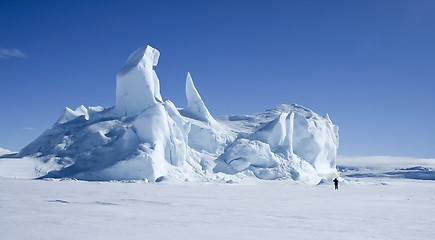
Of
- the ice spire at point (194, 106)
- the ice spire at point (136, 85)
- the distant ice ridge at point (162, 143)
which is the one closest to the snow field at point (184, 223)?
the distant ice ridge at point (162, 143)

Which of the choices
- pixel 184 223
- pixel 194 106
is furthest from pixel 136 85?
pixel 184 223

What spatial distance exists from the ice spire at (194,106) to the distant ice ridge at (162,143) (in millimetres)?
95

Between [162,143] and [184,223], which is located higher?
[162,143]

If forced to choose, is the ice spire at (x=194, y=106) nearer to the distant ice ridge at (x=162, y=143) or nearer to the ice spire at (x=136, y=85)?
the distant ice ridge at (x=162, y=143)

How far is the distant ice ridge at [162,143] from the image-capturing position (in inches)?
928

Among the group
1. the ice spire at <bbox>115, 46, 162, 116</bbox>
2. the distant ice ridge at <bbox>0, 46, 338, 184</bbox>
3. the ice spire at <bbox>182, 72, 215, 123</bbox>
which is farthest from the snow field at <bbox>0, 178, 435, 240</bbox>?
the ice spire at <bbox>182, 72, 215, 123</bbox>

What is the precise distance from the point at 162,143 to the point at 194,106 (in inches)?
436

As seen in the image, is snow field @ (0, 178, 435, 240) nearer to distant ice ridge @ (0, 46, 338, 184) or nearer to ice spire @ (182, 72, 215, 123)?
distant ice ridge @ (0, 46, 338, 184)

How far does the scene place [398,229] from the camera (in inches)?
245

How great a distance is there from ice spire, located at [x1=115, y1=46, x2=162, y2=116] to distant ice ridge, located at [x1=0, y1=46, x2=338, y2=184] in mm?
79

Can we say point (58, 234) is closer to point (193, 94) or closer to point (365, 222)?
point (365, 222)

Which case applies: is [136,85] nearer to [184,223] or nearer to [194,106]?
[194,106]

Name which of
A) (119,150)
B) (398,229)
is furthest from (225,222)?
(119,150)

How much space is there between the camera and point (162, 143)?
2511 centimetres
